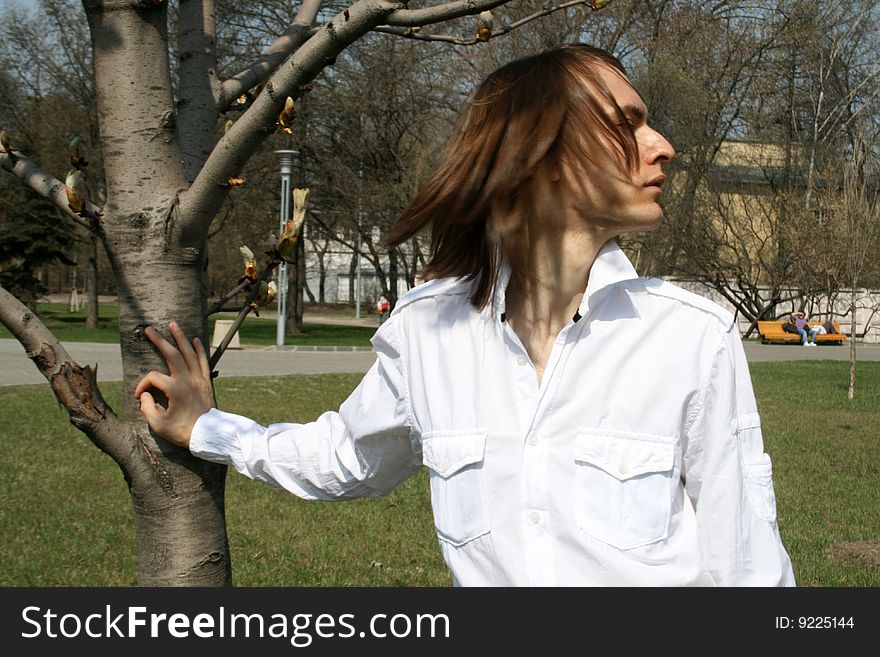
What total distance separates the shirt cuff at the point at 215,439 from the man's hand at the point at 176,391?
0.03 meters

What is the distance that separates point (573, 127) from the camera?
1835mm

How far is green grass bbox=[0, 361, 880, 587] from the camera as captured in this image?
5223 millimetres

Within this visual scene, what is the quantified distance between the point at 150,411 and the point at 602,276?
1.04m

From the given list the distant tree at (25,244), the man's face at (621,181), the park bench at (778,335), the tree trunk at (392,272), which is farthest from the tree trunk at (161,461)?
the distant tree at (25,244)

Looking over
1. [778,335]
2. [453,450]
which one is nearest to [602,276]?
[453,450]

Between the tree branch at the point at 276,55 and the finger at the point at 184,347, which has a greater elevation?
the tree branch at the point at 276,55

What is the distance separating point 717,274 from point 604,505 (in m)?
29.9

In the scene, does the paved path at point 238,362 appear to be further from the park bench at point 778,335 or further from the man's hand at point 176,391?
the man's hand at point 176,391

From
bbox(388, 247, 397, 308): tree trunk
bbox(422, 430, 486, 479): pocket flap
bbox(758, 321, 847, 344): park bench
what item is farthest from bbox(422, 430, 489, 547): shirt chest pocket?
bbox(758, 321, 847, 344): park bench

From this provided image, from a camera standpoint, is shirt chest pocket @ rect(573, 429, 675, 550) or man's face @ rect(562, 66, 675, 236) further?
man's face @ rect(562, 66, 675, 236)

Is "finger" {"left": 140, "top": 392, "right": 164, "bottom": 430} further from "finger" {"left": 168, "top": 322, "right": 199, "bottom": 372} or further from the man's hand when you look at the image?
"finger" {"left": 168, "top": 322, "right": 199, "bottom": 372}

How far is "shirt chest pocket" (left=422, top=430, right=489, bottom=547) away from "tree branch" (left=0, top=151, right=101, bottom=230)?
0.97 m

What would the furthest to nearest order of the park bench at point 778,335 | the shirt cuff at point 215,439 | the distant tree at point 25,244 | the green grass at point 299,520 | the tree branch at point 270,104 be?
the distant tree at point 25,244
the park bench at point 778,335
the green grass at point 299,520
the shirt cuff at point 215,439
the tree branch at point 270,104

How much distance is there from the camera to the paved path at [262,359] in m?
15.7
